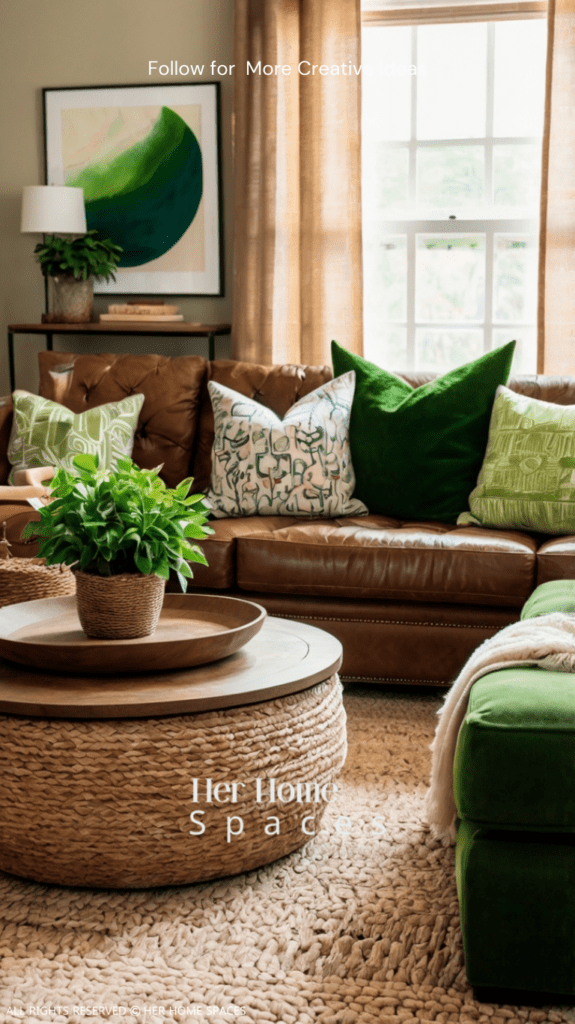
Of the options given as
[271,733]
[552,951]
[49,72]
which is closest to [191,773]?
[271,733]

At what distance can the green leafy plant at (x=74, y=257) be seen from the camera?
4105mm

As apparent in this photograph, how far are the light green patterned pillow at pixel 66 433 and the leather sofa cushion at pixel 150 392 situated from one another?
8cm

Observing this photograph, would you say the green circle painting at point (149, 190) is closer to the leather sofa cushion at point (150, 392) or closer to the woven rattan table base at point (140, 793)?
the leather sofa cushion at point (150, 392)

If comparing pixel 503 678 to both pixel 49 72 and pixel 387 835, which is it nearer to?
pixel 387 835

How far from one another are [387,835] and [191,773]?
0.54 m

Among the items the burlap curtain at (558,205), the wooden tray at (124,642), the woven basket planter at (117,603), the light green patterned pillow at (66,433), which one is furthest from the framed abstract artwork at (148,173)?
the woven basket planter at (117,603)

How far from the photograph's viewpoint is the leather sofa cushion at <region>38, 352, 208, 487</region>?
11.9 feet

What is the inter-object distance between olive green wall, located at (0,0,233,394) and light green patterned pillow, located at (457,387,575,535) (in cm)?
160

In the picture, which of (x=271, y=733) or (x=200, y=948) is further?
(x=271, y=733)

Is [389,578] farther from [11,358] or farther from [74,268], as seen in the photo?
Answer: [11,358]

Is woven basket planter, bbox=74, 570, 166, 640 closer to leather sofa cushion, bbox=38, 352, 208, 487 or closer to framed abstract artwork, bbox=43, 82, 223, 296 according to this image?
leather sofa cushion, bbox=38, 352, 208, 487

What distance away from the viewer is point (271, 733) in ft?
5.92

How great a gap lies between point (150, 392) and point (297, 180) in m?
1.11

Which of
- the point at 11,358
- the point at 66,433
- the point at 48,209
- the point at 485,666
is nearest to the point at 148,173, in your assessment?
the point at 48,209
